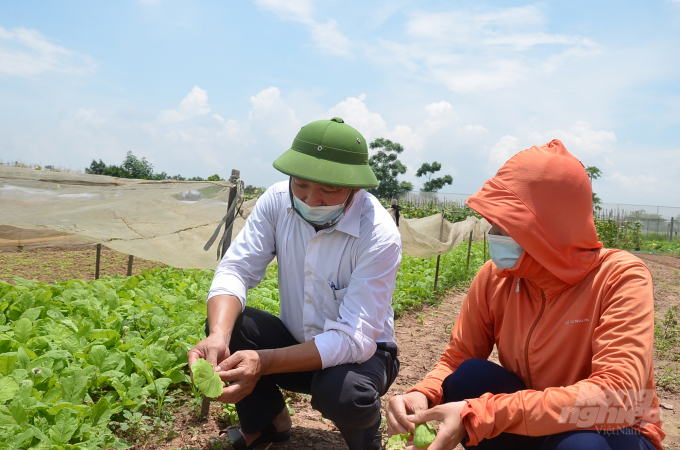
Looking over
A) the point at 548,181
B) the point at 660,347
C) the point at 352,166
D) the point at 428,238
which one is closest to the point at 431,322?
the point at 428,238

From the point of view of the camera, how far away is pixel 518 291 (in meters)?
1.67

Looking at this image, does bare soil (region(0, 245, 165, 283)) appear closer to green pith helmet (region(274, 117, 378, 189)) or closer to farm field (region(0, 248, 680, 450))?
farm field (region(0, 248, 680, 450))

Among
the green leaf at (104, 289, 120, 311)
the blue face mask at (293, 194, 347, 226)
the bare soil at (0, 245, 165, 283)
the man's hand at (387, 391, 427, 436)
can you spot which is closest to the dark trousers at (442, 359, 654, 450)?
the man's hand at (387, 391, 427, 436)

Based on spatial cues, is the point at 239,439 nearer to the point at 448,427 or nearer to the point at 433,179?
the point at 448,427

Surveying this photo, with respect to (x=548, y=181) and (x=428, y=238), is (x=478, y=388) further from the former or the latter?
(x=428, y=238)

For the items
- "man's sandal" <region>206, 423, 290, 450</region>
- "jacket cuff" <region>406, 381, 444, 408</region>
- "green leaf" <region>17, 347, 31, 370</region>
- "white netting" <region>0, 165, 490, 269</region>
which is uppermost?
"white netting" <region>0, 165, 490, 269</region>

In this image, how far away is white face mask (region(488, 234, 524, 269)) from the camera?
1.55m

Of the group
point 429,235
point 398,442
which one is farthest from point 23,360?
point 429,235

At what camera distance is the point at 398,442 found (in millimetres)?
1519

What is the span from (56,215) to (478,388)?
3184 mm

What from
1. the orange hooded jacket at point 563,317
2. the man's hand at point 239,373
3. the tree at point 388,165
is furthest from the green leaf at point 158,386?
the tree at point 388,165

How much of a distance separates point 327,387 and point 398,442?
1.44 feet

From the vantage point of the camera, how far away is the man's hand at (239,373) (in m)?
1.70

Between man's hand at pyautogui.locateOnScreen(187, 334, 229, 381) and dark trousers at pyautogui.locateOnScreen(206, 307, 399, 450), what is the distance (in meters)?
0.21
